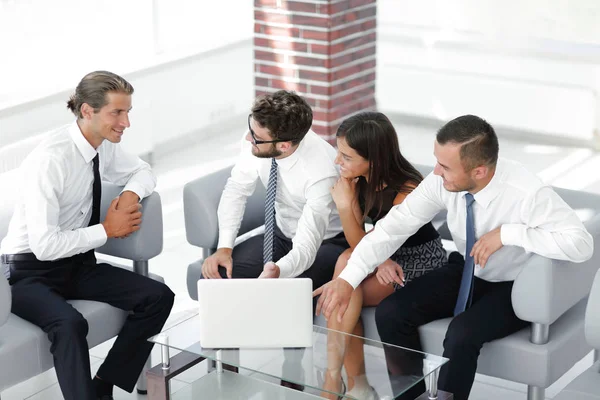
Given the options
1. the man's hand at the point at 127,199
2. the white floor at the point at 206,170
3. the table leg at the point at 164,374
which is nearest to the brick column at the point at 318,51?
the white floor at the point at 206,170

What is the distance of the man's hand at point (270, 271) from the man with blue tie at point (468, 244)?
0.16 meters

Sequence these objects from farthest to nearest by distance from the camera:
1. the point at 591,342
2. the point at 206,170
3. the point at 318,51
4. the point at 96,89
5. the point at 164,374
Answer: the point at 206,170, the point at 318,51, the point at 96,89, the point at 164,374, the point at 591,342

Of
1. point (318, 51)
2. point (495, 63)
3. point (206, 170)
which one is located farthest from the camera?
point (495, 63)

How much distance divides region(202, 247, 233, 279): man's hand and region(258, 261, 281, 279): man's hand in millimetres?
289

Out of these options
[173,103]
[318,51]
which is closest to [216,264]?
[318,51]

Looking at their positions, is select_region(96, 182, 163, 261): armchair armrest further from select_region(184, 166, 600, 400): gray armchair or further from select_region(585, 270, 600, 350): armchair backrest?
select_region(585, 270, 600, 350): armchair backrest

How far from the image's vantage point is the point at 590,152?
275 inches

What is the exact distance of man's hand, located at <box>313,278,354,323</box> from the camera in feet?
11.3

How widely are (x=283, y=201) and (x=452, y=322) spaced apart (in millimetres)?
912

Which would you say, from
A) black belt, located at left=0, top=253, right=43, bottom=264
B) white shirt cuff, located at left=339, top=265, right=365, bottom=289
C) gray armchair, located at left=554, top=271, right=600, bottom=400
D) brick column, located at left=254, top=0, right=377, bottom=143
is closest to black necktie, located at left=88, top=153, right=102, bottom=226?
black belt, located at left=0, top=253, right=43, bottom=264

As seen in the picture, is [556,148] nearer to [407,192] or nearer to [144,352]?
[407,192]

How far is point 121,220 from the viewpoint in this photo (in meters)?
3.75

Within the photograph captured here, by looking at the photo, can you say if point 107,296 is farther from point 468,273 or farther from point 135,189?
point 468,273

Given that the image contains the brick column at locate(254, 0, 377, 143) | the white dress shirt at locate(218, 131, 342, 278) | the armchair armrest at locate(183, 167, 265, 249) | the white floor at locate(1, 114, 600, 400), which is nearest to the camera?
the white dress shirt at locate(218, 131, 342, 278)
